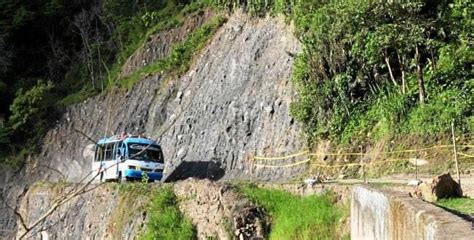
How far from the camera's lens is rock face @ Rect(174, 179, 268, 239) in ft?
60.7

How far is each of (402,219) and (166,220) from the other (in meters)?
14.2

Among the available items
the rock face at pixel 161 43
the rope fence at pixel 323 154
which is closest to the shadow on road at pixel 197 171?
the rope fence at pixel 323 154

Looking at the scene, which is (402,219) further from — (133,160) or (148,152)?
(133,160)

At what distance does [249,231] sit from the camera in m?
18.4

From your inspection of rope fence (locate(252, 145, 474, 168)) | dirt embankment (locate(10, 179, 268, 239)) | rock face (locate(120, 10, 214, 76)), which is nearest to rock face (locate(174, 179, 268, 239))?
dirt embankment (locate(10, 179, 268, 239))

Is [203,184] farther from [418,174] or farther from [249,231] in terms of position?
[418,174]

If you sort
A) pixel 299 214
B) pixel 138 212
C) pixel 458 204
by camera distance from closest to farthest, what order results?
pixel 458 204
pixel 299 214
pixel 138 212

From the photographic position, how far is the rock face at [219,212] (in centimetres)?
1852

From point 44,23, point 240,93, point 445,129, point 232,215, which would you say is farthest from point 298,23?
point 44,23

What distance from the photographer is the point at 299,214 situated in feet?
58.6

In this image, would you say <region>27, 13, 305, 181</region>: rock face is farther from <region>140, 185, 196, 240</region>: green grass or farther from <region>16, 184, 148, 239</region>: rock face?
<region>140, 185, 196, 240</region>: green grass

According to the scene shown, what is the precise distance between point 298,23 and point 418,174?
27.4ft

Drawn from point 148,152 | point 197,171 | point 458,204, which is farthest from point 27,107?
point 458,204

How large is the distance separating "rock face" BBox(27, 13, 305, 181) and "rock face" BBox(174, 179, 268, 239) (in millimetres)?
3959
